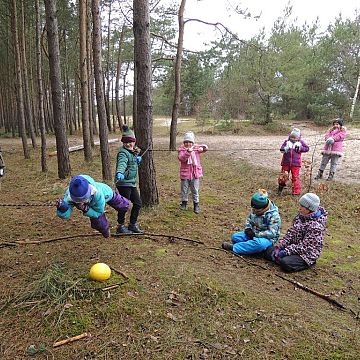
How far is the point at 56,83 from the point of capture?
888 cm

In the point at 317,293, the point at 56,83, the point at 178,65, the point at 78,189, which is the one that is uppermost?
the point at 178,65

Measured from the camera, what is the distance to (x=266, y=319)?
3127mm

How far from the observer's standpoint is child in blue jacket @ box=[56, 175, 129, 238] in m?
3.54

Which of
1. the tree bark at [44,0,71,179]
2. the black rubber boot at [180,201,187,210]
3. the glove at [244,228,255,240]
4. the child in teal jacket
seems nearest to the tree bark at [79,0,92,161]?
the tree bark at [44,0,71,179]

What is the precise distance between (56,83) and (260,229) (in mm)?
6647

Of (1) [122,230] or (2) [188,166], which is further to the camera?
(2) [188,166]

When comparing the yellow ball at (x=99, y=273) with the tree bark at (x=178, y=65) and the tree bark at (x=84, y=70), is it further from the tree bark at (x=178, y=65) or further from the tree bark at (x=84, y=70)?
the tree bark at (x=178, y=65)

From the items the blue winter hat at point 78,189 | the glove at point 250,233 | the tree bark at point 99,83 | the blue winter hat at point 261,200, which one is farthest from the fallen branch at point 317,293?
the tree bark at point 99,83

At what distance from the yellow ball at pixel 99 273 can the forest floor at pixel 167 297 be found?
0.07 metres

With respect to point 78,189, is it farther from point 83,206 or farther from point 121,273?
point 121,273

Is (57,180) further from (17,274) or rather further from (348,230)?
(348,230)

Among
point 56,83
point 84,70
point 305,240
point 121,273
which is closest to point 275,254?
point 305,240

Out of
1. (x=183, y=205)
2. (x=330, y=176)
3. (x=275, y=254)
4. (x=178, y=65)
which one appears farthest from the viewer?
(x=178, y=65)

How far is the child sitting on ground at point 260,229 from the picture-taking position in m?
4.66
